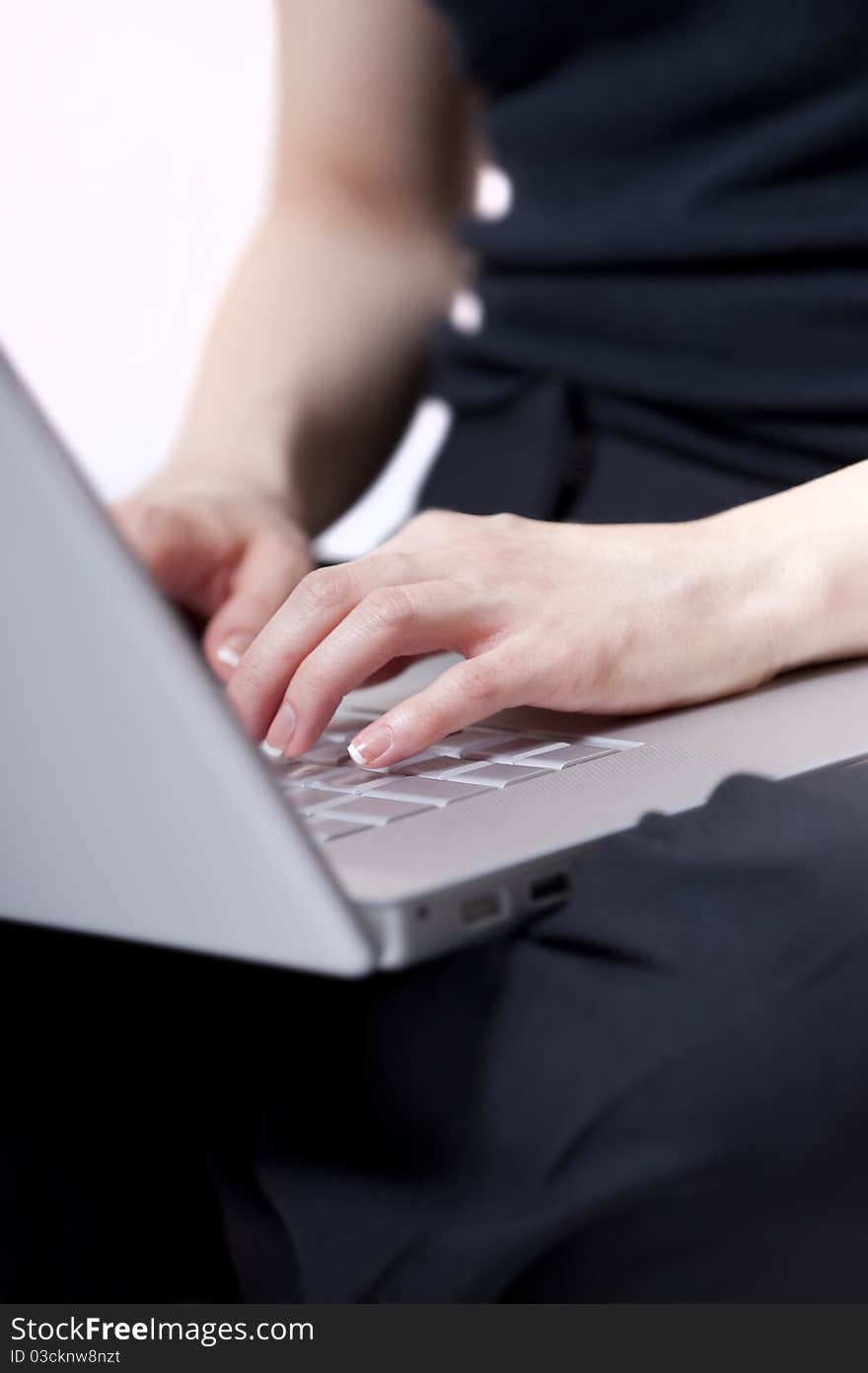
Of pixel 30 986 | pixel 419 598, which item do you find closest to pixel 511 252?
pixel 419 598

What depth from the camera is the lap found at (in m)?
0.38

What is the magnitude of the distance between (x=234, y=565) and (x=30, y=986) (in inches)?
11.7

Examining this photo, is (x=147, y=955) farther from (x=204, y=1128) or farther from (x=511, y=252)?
(x=511, y=252)

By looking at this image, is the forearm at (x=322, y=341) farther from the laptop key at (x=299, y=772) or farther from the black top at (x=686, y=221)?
the laptop key at (x=299, y=772)

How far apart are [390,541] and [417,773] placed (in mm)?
140

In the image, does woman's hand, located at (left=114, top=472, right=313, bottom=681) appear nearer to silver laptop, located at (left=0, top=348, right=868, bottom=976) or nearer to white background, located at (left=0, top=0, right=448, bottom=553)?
silver laptop, located at (left=0, top=348, right=868, bottom=976)

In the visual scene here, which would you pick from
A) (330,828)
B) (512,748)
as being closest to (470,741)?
(512,748)

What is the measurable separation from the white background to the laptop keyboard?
2.72 feet

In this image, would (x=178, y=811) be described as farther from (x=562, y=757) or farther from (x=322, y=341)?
(x=322, y=341)

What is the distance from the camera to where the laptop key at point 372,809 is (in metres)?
0.44

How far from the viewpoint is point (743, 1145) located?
39cm

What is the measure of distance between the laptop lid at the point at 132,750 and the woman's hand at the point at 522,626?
0.44ft

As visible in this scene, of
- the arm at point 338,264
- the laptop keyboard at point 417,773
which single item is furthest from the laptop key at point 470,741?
the arm at point 338,264

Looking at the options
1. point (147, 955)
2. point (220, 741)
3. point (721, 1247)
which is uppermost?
point (220, 741)
